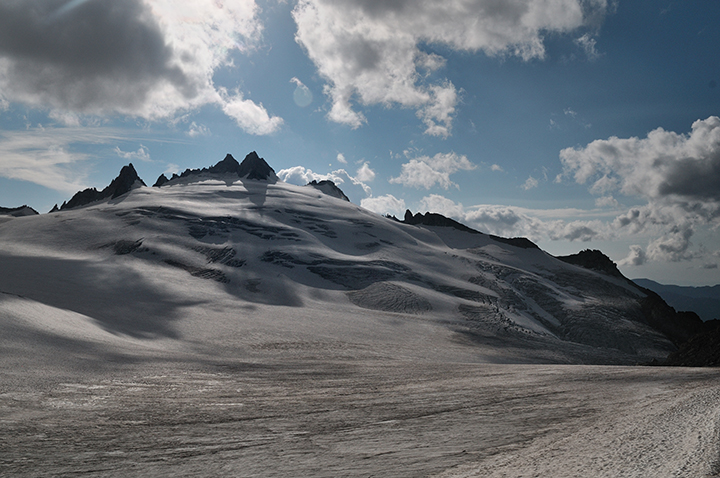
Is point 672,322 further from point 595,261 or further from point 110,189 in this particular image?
point 110,189

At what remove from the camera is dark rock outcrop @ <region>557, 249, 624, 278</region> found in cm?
9224

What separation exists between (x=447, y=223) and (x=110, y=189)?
321 ft

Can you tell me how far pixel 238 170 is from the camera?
159m

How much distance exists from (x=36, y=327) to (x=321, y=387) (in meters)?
16.3

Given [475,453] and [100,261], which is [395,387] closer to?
[475,453]

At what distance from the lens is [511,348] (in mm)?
39812

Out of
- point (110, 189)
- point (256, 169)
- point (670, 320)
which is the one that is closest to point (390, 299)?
point (670, 320)

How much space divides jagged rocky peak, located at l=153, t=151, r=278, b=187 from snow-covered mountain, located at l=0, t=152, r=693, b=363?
47615 millimetres

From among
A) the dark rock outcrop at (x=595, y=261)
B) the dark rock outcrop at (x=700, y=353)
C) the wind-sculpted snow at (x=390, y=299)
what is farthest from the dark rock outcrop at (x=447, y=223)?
the dark rock outcrop at (x=700, y=353)

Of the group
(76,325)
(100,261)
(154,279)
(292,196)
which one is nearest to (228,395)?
(76,325)

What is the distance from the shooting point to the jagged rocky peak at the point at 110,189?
112688mm

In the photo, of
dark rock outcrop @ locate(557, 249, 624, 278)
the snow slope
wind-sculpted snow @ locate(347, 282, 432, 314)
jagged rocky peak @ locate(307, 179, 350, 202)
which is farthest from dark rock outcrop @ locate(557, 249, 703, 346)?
jagged rocky peak @ locate(307, 179, 350, 202)

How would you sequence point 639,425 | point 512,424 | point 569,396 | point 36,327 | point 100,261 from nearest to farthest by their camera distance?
1. point 639,425
2. point 512,424
3. point 569,396
4. point 36,327
5. point 100,261

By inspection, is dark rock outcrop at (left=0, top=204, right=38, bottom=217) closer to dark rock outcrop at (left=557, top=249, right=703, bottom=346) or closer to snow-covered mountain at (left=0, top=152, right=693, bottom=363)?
snow-covered mountain at (left=0, top=152, right=693, bottom=363)
